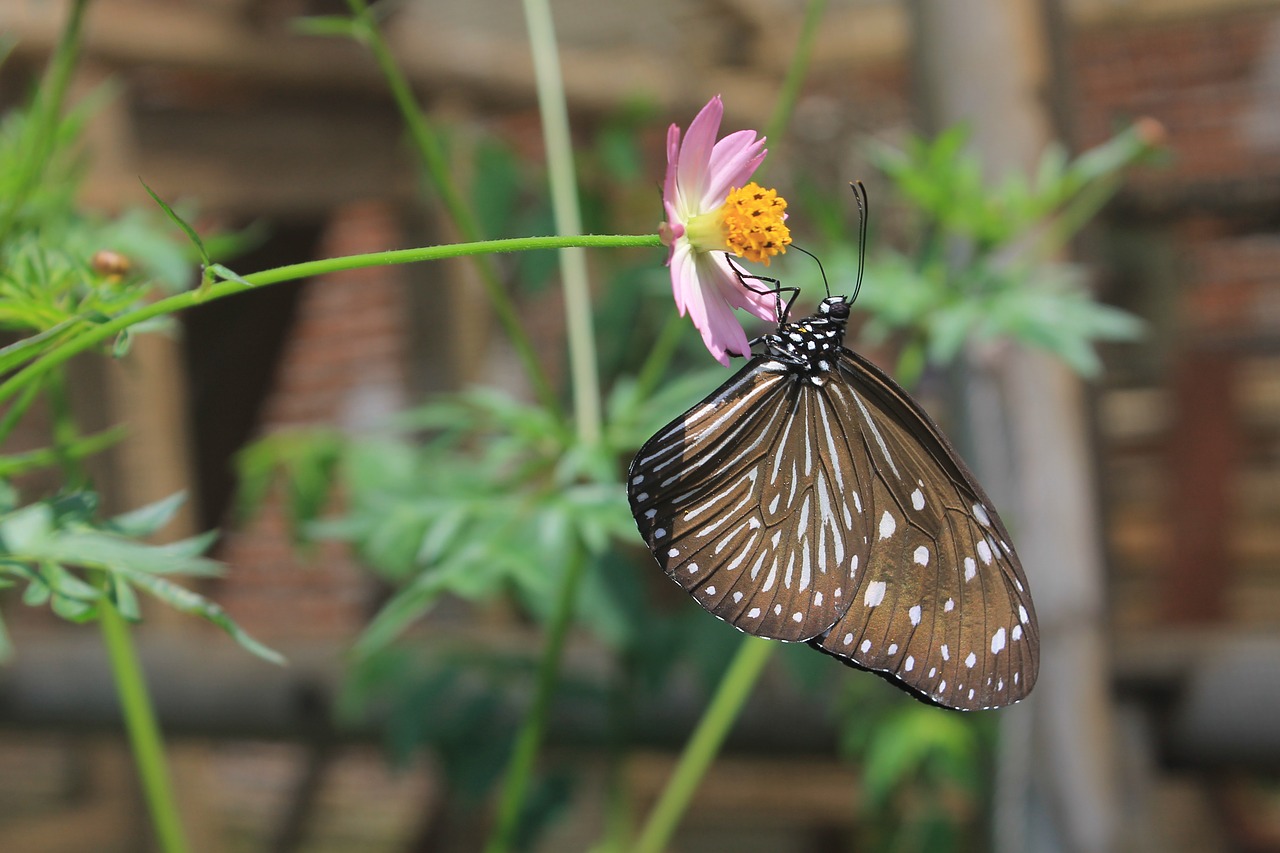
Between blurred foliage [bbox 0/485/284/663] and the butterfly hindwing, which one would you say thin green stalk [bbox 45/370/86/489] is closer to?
blurred foliage [bbox 0/485/284/663]

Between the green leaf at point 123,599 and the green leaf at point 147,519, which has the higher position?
the green leaf at point 147,519

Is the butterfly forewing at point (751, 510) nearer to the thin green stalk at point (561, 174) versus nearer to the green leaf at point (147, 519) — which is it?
the green leaf at point (147, 519)

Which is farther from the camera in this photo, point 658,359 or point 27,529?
point 658,359

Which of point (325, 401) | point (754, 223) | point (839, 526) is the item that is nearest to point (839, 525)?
point (839, 526)

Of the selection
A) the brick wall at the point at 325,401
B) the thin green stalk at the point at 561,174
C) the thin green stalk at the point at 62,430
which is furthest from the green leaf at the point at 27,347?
the brick wall at the point at 325,401

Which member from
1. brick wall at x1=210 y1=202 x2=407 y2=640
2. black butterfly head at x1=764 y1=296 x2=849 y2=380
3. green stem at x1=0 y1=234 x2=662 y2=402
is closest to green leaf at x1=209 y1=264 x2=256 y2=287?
green stem at x1=0 y1=234 x2=662 y2=402

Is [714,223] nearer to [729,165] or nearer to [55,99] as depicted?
[729,165]
